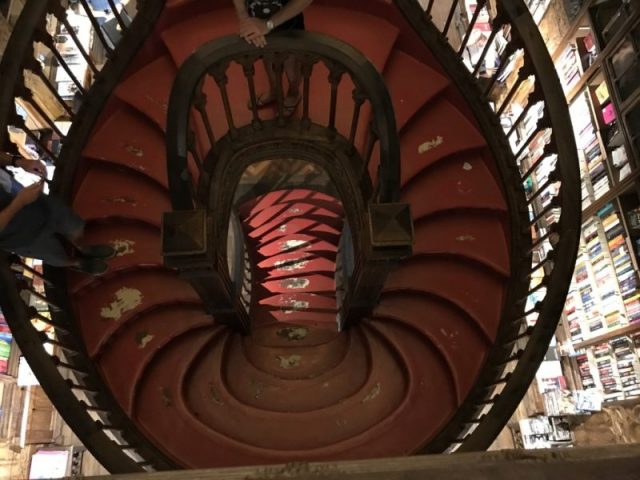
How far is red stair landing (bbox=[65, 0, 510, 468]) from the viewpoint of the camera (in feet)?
9.93

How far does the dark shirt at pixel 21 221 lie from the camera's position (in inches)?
89.4

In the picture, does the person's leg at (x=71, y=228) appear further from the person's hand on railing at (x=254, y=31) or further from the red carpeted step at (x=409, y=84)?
the red carpeted step at (x=409, y=84)

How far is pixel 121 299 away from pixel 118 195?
A: 2.10 feet

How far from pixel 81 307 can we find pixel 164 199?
2.65ft

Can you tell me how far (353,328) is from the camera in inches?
137

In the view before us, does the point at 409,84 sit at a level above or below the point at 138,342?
above

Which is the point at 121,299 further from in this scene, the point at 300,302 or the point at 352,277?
the point at 300,302

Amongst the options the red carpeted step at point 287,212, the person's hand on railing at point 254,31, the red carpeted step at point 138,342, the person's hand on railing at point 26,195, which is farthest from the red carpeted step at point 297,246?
the person's hand on railing at point 254,31

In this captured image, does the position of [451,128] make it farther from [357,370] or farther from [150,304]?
[150,304]

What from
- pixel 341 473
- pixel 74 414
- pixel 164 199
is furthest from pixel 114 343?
pixel 341 473

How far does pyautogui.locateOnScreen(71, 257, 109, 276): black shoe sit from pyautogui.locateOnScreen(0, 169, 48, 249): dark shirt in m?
0.38

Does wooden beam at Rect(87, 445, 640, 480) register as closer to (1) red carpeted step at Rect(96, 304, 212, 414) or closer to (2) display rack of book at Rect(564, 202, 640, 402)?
(1) red carpeted step at Rect(96, 304, 212, 414)

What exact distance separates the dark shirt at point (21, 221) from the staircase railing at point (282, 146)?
717 mm

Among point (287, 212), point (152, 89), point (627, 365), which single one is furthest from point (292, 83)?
point (627, 365)
